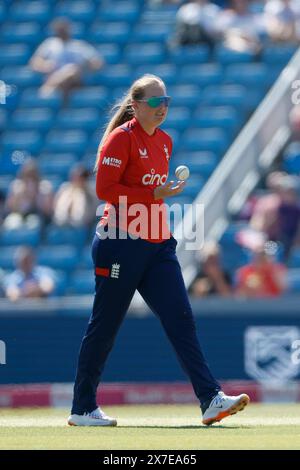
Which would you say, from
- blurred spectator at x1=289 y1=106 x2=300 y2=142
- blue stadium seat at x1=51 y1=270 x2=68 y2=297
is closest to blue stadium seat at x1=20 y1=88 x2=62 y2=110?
blue stadium seat at x1=51 y1=270 x2=68 y2=297

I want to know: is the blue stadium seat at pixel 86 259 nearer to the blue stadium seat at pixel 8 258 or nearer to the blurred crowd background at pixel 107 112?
the blurred crowd background at pixel 107 112

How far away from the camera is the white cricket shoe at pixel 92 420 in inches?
320

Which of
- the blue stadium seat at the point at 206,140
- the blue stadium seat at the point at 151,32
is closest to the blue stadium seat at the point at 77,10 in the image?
the blue stadium seat at the point at 151,32

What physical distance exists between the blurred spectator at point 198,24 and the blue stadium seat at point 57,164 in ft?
7.27

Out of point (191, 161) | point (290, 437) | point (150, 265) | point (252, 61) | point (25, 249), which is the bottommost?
point (290, 437)

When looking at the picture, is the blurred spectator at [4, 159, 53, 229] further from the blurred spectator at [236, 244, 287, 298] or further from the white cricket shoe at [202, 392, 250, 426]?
the white cricket shoe at [202, 392, 250, 426]

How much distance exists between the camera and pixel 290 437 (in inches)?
283

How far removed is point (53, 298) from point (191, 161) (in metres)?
2.52

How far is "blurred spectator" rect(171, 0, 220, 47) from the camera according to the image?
1714 centimetres

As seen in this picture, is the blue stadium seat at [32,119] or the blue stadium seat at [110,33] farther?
the blue stadium seat at [110,33]

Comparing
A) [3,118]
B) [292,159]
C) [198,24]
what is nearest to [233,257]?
[292,159]

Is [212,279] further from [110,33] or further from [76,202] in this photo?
[110,33]

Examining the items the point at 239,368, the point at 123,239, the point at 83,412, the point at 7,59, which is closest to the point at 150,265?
the point at 123,239

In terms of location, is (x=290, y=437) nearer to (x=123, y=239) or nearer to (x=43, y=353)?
(x=123, y=239)
